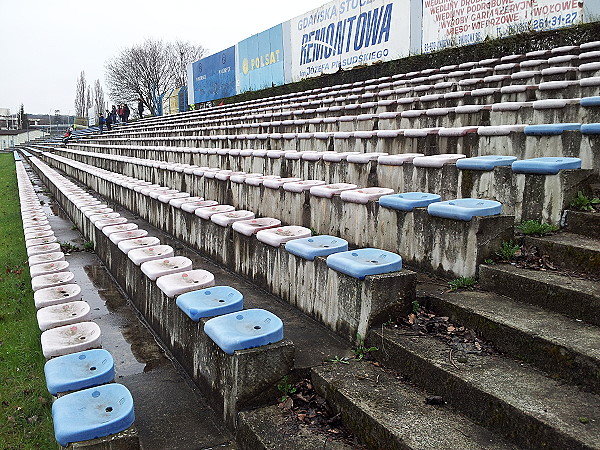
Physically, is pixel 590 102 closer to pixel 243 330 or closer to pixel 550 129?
pixel 550 129

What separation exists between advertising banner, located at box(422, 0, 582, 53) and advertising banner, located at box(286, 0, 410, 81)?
83cm

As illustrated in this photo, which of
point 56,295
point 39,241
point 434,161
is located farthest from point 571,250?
point 39,241

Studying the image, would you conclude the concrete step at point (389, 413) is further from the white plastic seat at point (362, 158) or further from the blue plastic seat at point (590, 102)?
the blue plastic seat at point (590, 102)

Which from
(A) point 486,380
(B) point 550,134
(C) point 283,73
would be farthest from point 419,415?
(C) point 283,73

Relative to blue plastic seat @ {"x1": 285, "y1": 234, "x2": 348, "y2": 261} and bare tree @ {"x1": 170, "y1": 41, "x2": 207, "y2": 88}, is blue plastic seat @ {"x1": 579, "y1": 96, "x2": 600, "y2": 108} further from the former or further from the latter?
bare tree @ {"x1": 170, "y1": 41, "x2": 207, "y2": 88}

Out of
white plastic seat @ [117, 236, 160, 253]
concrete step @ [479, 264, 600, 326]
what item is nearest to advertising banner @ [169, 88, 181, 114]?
white plastic seat @ [117, 236, 160, 253]

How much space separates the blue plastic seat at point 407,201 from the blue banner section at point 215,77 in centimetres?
1722

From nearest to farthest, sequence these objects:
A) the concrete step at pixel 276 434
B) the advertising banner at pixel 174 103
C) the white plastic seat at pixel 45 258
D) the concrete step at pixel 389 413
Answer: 1. the concrete step at pixel 389 413
2. the concrete step at pixel 276 434
3. the white plastic seat at pixel 45 258
4. the advertising banner at pixel 174 103

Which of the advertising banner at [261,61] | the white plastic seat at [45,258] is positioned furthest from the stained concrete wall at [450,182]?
the advertising banner at [261,61]

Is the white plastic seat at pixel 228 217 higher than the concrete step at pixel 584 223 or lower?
lower

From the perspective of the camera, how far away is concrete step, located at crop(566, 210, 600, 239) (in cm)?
225

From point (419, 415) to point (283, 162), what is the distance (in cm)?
338

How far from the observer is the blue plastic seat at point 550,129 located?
2.79 metres

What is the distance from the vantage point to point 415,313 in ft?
6.84
